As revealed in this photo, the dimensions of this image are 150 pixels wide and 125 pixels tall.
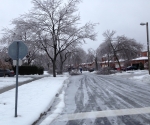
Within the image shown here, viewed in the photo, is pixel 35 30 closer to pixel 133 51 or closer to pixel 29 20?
pixel 29 20

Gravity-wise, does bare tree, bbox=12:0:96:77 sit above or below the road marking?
above

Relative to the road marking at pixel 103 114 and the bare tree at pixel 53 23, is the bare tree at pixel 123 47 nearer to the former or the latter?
the bare tree at pixel 53 23

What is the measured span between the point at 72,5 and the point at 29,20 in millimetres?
6403

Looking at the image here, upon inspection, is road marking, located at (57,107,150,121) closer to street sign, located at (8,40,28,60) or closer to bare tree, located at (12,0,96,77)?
street sign, located at (8,40,28,60)

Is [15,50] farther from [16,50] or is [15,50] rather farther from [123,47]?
[123,47]

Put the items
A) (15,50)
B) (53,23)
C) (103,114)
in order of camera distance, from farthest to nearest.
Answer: (53,23) < (103,114) < (15,50)

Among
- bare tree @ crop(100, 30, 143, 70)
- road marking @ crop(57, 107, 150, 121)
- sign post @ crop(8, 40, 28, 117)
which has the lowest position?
road marking @ crop(57, 107, 150, 121)

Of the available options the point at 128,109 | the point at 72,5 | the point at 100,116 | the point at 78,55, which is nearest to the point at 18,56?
the point at 100,116

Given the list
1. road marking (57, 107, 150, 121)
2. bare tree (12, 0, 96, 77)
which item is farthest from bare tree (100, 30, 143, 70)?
road marking (57, 107, 150, 121)

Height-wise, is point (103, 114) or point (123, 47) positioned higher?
point (123, 47)

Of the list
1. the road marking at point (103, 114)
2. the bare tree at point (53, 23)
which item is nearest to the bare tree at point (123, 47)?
the bare tree at point (53, 23)

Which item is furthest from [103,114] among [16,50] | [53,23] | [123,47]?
[123,47]

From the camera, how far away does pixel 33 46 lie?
28734 millimetres

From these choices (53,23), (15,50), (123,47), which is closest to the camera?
(15,50)
